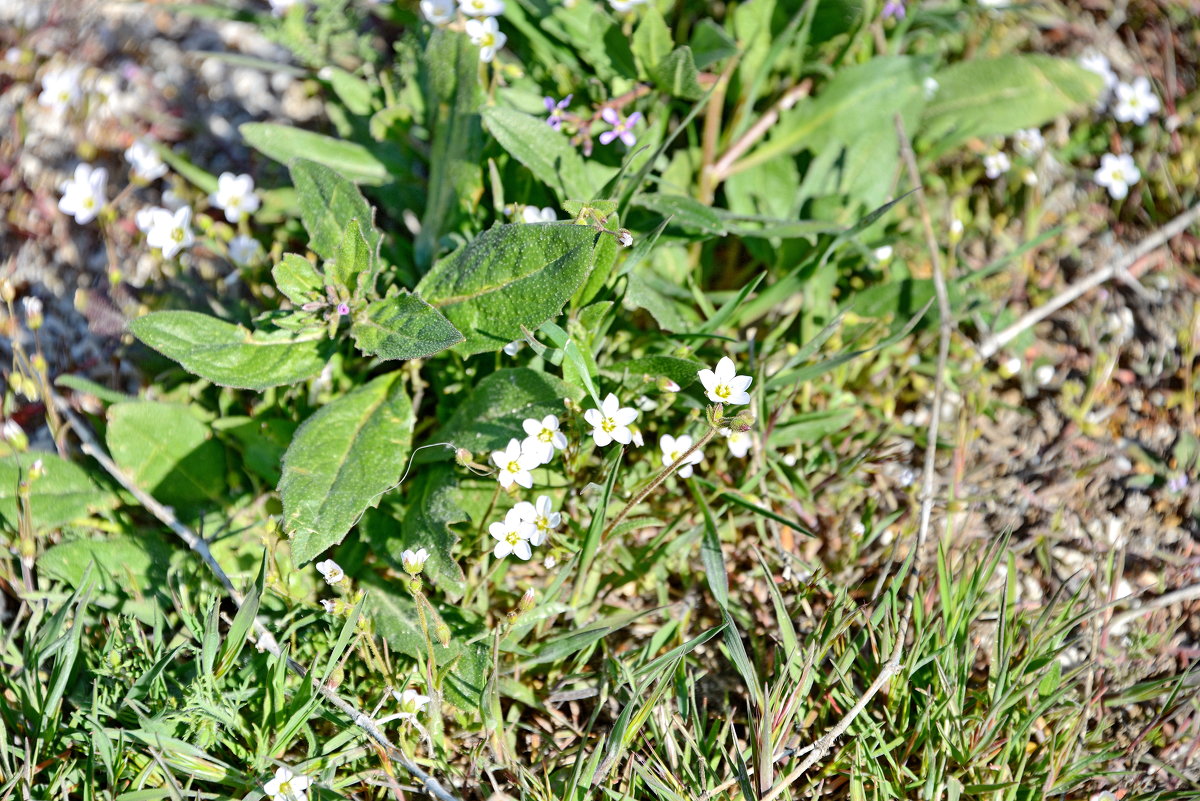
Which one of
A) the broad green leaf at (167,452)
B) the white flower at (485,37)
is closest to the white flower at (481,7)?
the white flower at (485,37)

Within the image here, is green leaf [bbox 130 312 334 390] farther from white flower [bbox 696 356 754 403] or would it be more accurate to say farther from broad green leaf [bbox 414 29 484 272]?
white flower [bbox 696 356 754 403]

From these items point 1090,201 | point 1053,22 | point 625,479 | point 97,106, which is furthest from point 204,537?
point 1053,22

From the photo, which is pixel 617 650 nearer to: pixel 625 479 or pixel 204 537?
pixel 625 479

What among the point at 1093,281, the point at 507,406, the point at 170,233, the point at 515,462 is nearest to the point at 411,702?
the point at 515,462

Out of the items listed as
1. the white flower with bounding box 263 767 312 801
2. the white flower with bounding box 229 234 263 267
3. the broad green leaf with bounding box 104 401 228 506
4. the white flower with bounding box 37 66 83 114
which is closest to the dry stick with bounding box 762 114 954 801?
the white flower with bounding box 263 767 312 801

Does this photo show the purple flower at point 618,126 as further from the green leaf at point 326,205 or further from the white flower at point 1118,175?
the white flower at point 1118,175

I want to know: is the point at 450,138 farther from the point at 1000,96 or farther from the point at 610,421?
the point at 1000,96

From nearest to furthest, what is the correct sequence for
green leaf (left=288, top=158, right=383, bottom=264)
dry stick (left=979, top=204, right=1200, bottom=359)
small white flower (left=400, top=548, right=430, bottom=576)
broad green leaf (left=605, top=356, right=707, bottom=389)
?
1. small white flower (left=400, top=548, right=430, bottom=576)
2. broad green leaf (left=605, top=356, right=707, bottom=389)
3. green leaf (left=288, top=158, right=383, bottom=264)
4. dry stick (left=979, top=204, right=1200, bottom=359)
